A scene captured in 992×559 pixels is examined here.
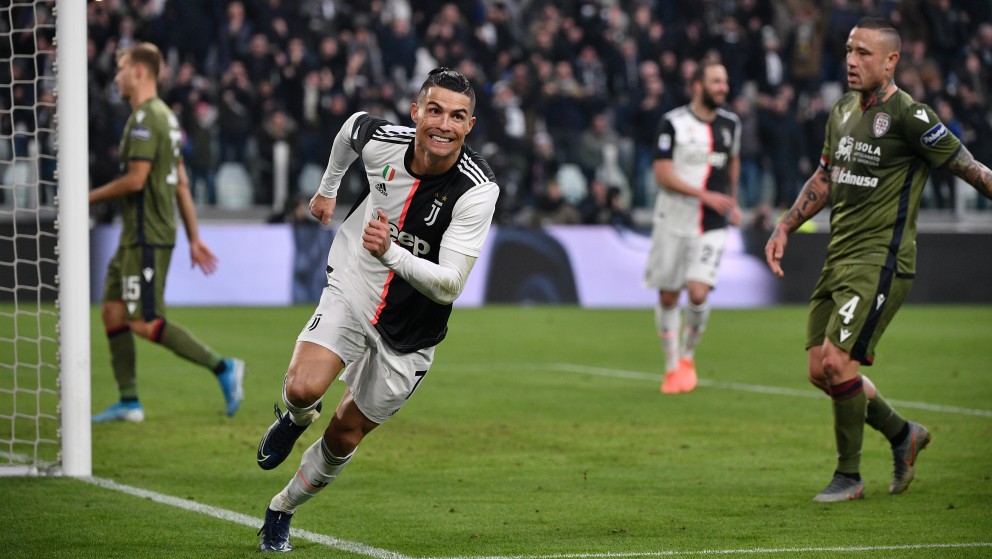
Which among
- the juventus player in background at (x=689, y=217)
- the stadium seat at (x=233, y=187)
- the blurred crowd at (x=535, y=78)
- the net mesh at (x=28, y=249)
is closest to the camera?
the net mesh at (x=28, y=249)

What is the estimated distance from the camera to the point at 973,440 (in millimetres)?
8883

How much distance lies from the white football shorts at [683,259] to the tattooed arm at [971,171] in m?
4.96

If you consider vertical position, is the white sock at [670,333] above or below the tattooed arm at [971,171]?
below

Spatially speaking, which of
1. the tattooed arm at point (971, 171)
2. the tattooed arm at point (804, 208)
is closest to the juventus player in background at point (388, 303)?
the tattooed arm at point (804, 208)

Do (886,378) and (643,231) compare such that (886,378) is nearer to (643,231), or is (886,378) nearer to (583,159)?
(643,231)

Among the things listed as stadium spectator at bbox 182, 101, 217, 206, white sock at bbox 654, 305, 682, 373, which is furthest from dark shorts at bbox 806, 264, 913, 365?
stadium spectator at bbox 182, 101, 217, 206

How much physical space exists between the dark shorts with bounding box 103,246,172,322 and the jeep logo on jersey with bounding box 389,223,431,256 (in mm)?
4212

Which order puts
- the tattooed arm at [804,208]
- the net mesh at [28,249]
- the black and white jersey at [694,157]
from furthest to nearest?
1. the black and white jersey at [694,157]
2. the net mesh at [28,249]
3. the tattooed arm at [804,208]

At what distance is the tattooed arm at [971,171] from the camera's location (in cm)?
648

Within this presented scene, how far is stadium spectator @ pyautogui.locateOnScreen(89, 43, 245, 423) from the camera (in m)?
9.34

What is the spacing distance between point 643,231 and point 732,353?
5713 mm

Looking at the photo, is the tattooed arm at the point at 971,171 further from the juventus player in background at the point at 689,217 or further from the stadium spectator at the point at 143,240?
the stadium spectator at the point at 143,240

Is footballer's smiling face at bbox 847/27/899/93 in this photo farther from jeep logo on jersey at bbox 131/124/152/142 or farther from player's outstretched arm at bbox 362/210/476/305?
jeep logo on jersey at bbox 131/124/152/142

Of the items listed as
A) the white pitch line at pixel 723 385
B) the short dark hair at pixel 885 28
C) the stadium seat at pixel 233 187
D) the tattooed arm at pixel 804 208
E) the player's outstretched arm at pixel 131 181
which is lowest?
the stadium seat at pixel 233 187
